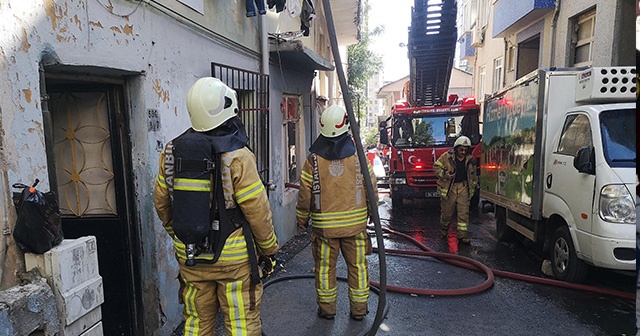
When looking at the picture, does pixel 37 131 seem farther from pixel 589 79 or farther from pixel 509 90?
pixel 509 90

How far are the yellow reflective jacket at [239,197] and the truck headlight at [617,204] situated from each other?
314 centimetres

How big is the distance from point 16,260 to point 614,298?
502 centimetres

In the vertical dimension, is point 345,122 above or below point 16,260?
above

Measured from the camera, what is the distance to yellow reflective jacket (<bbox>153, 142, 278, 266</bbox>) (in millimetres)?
2316

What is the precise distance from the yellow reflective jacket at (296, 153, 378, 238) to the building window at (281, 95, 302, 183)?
298 centimetres

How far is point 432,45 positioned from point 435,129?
1813mm

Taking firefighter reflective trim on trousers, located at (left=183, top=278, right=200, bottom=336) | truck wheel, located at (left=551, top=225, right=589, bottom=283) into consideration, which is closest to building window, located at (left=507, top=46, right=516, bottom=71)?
truck wheel, located at (left=551, top=225, right=589, bottom=283)

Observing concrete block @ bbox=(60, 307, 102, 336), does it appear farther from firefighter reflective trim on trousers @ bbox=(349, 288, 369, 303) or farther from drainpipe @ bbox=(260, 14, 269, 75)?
drainpipe @ bbox=(260, 14, 269, 75)

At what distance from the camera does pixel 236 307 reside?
2387 mm

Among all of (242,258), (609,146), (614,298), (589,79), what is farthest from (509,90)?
(242,258)

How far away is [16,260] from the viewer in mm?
1908

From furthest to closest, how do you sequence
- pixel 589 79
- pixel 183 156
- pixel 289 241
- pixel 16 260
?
pixel 289 241 < pixel 589 79 < pixel 183 156 < pixel 16 260

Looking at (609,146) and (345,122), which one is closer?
(345,122)

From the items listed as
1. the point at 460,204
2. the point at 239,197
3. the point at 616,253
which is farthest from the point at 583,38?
the point at 239,197
